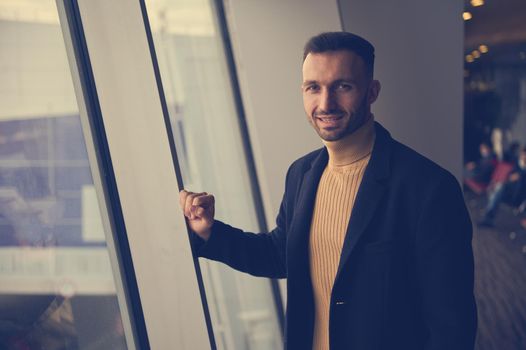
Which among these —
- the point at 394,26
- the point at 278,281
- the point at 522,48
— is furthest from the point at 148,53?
the point at 522,48

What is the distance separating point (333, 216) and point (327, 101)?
307mm

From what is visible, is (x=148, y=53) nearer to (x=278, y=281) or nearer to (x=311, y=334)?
Result: (x=311, y=334)

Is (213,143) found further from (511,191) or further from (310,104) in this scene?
(511,191)

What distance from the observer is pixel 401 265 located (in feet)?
4.66

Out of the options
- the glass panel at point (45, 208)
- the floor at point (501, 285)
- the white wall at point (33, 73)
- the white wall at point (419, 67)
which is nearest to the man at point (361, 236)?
the glass panel at point (45, 208)

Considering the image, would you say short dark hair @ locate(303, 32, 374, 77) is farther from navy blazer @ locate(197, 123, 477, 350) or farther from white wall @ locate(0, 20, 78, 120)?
white wall @ locate(0, 20, 78, 120)

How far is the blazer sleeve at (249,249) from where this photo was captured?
162 cm

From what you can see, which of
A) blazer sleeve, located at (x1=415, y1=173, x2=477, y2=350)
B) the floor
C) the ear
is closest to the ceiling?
the floor

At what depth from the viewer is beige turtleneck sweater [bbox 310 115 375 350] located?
4.99ft

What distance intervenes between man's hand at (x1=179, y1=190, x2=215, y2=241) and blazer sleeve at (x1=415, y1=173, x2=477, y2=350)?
552mm

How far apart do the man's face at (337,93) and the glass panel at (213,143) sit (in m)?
1.16

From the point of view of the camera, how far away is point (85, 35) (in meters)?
1.58

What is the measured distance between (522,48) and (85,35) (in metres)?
10.6

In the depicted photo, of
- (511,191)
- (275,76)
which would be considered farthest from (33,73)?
(511,191)
